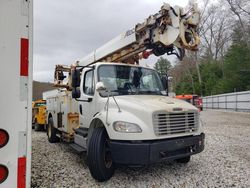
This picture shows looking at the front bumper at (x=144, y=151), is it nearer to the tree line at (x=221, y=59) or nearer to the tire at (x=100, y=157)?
the tire at (x=100, y=157)

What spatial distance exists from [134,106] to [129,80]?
1.32 m

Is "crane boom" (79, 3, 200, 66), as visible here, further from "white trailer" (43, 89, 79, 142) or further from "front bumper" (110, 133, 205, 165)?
"front bumper" (110, 133, 205, 165)

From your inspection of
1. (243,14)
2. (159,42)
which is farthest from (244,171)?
(243,14)

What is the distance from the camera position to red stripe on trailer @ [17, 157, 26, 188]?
2.00 metres

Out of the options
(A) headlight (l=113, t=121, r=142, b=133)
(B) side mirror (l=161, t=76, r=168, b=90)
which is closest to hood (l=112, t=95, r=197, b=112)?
(A) headlight (l=113, t=121, r=142, b=133)

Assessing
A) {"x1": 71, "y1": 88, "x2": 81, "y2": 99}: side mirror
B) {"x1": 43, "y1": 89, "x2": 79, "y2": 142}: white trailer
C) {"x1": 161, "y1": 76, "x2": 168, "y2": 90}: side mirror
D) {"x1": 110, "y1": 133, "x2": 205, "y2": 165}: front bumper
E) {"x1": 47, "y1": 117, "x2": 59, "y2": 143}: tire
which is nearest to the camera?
{"x1": 110, "y1": 133, "x2": 205, "y2": 165}: front bumper

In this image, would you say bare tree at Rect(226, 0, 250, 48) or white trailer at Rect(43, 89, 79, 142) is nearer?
white trailer at Rect(43, 89, 79, 142)

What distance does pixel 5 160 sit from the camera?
6.40ft

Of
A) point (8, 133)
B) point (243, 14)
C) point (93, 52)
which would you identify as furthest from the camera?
point (243, 14)

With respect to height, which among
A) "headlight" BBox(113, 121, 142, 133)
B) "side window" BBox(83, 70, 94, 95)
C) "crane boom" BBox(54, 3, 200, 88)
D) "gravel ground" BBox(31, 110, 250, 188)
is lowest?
"gravel ground" BBox(31, 110, 250, 188)

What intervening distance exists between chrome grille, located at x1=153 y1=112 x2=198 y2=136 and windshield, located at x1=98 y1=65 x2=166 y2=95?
117cm

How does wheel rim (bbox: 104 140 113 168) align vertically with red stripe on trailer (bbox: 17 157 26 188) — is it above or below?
below

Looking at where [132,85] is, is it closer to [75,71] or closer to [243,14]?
[75,71]

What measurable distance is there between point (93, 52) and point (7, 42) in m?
6.18
